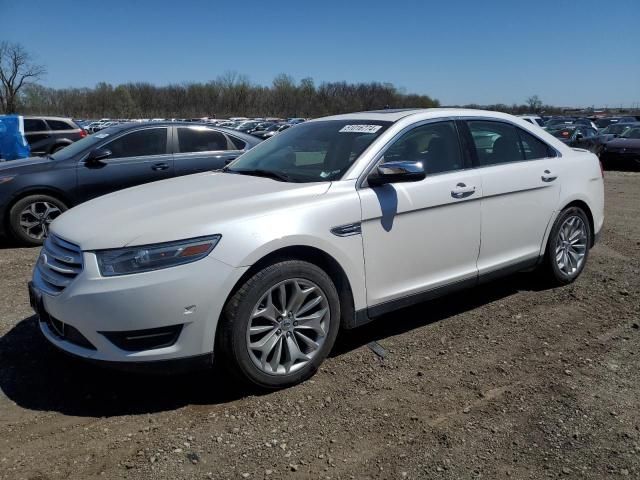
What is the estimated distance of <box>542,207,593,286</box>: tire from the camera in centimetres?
487

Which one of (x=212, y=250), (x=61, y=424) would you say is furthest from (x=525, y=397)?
(x=61, y=424)

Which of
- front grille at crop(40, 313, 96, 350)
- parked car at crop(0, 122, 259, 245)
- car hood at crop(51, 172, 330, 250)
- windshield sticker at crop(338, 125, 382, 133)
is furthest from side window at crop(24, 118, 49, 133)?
front grille at crop(40, 313, 96, 350)

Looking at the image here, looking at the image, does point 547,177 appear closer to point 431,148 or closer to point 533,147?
point 533,147

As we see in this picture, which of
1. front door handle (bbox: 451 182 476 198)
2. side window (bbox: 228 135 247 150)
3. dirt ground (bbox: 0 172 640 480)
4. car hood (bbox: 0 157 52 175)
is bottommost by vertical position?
dirt ground (bbox: 0 172 640 480)

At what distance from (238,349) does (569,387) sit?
1983 millimetres

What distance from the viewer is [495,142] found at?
4531 millimetres

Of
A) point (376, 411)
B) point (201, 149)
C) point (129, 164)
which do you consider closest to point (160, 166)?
point (129, 164)

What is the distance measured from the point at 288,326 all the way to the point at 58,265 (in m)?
1.37

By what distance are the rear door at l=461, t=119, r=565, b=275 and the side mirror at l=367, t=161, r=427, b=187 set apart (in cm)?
90

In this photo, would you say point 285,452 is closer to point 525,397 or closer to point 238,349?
point 238,349

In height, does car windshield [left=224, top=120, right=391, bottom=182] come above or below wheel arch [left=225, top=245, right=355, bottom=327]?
above

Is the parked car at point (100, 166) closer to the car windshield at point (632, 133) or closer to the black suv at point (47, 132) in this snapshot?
the black suv at point (47, 132)

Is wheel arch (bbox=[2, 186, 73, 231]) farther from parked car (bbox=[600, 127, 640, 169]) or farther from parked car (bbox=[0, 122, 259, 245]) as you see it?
parked car (bbox=[600, 127, 640, 169])

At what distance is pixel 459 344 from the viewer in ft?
12.9
